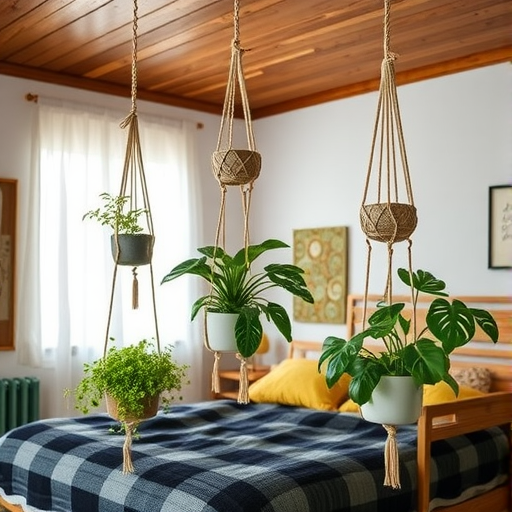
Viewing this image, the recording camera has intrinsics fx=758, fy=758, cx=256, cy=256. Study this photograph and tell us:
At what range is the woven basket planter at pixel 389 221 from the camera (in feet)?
7.02

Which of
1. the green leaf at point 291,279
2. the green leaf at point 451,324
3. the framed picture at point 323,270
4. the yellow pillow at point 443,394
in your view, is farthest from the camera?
the framed picture at point 323,270

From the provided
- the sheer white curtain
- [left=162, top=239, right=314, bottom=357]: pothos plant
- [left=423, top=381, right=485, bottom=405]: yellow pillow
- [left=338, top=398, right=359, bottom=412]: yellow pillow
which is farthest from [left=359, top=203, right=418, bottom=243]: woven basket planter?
the sheer white curtain

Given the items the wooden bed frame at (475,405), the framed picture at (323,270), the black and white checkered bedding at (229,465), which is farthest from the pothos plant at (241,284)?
the framed picture at (323,270)

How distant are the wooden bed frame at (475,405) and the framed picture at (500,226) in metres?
0.21

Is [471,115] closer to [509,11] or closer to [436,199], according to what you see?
[436,199]

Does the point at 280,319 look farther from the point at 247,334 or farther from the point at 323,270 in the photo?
the point at 323,270

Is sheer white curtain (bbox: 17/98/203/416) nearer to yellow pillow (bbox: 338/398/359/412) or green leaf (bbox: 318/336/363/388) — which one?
yellow pillow (bbox: 338/398/359/412)

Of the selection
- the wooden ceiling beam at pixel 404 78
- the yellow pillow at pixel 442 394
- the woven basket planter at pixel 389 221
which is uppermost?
the wooden ceiling beam at pixel 404 78

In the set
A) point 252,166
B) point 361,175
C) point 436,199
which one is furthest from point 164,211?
point 252,166

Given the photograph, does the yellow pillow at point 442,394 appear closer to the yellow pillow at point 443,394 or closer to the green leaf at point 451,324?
the yellow pillow at point 443,394

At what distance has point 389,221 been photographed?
2145 mm

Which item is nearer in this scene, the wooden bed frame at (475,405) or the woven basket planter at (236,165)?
the woven basket planter at (236,165)

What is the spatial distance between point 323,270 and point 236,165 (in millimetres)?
2832

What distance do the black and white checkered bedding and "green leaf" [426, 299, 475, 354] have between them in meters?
0.90
